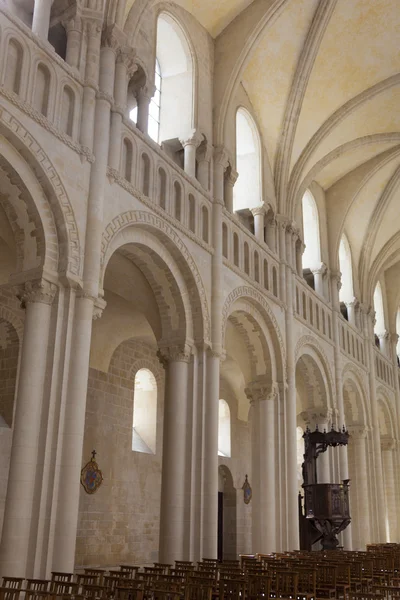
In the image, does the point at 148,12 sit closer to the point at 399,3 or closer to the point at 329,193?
the point at 399,3

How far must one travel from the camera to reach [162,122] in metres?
16.8

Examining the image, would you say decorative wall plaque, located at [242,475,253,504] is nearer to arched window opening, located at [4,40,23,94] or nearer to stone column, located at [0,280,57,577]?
stone column, located at [0,280,57,577]

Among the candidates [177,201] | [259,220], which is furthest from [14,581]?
[259,220]

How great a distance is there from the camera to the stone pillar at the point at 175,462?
1319cm

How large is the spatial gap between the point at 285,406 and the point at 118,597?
12084mm

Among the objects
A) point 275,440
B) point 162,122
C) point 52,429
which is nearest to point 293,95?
point 162,122

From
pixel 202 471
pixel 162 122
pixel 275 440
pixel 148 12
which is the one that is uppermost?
pixel 148 12

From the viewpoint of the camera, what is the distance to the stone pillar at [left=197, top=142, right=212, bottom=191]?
53.7ft

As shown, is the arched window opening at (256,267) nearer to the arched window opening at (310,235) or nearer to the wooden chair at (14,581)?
the arched window opening at (310,235)

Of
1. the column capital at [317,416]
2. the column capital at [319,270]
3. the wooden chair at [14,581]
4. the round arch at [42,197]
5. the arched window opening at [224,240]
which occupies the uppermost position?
the column capital at [319,270]

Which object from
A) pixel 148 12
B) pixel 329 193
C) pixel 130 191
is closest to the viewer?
pixel 130 191

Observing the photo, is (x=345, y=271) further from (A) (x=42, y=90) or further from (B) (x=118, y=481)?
(A) (x=42, y=90)

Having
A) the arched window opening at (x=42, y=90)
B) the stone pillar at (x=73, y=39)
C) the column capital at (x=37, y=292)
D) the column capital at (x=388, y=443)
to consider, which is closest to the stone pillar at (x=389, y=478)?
the column capital at (x=388, y=443)

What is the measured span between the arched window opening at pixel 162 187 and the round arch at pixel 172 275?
549mm
